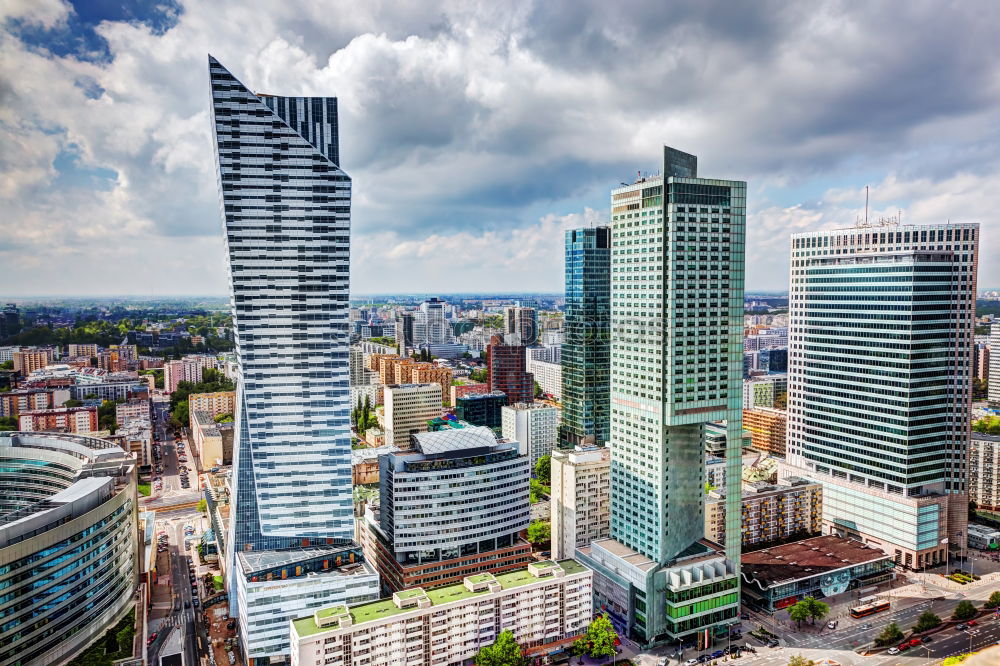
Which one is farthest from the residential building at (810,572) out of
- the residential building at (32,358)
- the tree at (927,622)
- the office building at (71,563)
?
the residential building at (32,358)

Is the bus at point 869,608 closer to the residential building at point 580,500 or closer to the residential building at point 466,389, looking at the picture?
the residential building at point 580,500

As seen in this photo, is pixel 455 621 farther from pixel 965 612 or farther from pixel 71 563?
pixel 965 612

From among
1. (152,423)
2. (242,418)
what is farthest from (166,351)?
(242,418)

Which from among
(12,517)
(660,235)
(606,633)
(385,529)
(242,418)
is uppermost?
(660,235)

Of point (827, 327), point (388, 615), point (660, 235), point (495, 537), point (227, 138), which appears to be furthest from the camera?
point (827, 327)

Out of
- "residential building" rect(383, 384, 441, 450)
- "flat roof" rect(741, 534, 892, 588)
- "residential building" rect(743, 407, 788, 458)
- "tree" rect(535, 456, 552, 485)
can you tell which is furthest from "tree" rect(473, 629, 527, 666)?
"residential building" rect(743, 407, 788, 458)

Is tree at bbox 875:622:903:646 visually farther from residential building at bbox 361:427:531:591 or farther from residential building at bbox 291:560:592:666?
residential building at bbox 361:427:531:591

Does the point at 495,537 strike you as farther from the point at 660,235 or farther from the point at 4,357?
the point at 4,357

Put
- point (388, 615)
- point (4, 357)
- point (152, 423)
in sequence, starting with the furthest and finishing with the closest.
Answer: point (152, 423)
point (4, 357)
point (388, 615)
